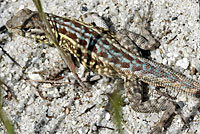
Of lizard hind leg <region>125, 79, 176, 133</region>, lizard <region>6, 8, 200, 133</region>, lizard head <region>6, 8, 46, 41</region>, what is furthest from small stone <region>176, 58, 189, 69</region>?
lizard head <region>6, 8, 46, 41</region>

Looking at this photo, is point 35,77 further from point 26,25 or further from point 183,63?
point 183,63

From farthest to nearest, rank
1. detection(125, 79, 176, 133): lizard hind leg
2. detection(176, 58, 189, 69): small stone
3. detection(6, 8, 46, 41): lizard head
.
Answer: detection(6, 8, 46, 41): lizard head → detection(176, 58, 189, 69): small stone → detection(125, 79, 176, 133): lizard hind leg

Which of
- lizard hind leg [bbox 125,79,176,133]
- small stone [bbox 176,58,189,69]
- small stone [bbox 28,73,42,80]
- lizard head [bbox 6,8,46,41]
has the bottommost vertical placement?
lizard hind leg [bbox 125,79,176,133]

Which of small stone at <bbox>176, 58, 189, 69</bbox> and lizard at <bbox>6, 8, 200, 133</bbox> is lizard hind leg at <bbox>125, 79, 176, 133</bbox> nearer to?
lizard at <bbox>6, 8, 200, 133</bbox>

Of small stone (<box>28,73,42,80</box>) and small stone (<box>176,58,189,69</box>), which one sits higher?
small stone (<box>28,73,42,80</box>)

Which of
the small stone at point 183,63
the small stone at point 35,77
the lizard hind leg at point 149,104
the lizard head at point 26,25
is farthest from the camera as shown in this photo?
the small stone at point 35,77

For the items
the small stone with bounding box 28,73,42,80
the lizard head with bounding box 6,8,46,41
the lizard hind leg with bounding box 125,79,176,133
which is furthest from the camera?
the small stone with bounding box 28,73,42,80

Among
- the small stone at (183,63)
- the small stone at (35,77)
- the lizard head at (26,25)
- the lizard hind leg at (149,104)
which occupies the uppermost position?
the lizard head at (26,25)

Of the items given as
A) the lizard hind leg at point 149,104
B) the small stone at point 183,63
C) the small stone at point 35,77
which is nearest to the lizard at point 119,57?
the lizard hind leg at point 149,104

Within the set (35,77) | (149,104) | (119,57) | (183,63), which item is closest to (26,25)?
(35,77)

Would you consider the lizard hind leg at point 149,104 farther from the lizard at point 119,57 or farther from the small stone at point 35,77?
the small stone at point 35,77
